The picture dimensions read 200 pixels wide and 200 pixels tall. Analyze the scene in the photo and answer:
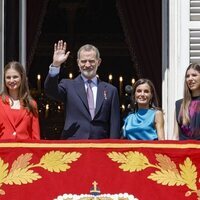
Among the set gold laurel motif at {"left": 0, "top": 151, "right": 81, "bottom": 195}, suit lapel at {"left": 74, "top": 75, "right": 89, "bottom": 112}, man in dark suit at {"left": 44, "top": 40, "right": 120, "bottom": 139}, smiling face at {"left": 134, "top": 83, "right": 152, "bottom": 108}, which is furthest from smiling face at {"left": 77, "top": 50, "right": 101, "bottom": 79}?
gold laurel motif at {"left": 0, "top": 151, "right": 81, "bottom": 195}

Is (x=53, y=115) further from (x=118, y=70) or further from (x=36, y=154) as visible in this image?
(x=36, y=154)

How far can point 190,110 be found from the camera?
6.57 meters

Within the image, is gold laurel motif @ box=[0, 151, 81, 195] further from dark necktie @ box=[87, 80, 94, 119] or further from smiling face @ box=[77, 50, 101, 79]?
smiling face @ box=[77, 50, 101, 79]

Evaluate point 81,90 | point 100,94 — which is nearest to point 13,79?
point 81,90

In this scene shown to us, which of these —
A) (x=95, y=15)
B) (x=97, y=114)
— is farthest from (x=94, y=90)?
(x=95, y=15)

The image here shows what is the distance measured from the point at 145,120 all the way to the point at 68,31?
6713 mm

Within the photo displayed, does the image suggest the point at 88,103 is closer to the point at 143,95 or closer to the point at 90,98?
the point at 90,98

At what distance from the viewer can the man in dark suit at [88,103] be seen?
21.5ft

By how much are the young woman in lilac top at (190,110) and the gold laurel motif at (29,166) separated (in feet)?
2.78

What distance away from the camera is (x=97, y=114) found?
6.59 meters

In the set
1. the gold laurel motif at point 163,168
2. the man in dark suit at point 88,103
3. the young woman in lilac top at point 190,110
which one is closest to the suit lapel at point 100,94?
the man in dark suit at point 88,103

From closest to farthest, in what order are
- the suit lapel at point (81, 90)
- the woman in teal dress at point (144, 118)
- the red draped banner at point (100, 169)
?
the red draped banner at point (100, 169)
the suit lapel at point (81, 90)
the woman in teal dress at point (144, 118)

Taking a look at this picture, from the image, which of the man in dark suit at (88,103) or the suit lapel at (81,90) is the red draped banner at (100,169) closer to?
the man in dark suit at (88,103)

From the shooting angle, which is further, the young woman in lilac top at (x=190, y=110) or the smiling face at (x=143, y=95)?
the smiling face at (x=143, y=95)
